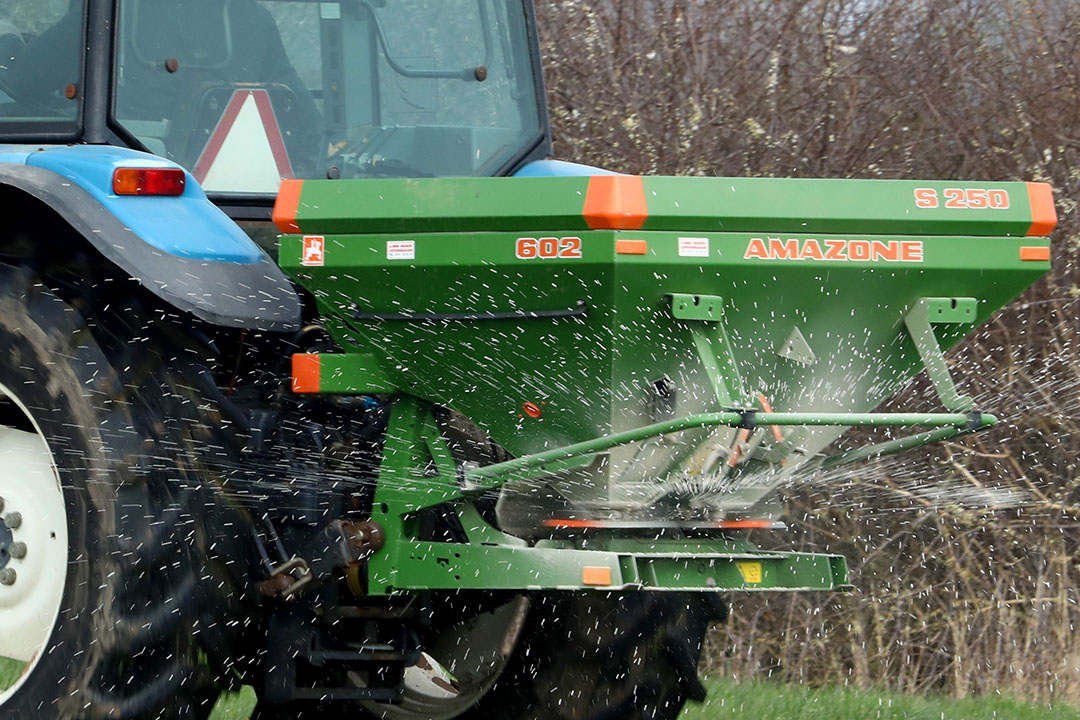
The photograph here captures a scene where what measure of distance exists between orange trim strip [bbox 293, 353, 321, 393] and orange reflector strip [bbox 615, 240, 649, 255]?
2.68 ft

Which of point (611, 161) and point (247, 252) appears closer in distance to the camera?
point (247, 252)

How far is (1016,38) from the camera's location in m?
6.62

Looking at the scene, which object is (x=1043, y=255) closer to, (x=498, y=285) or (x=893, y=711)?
(x=498, y=285)

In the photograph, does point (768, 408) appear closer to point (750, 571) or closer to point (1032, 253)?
point (750, 571)

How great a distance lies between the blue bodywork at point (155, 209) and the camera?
3166 millimetres

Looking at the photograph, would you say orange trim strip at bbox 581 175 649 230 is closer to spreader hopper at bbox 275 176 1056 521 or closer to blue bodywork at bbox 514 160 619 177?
spreader hopper at bbox 275 176 1056 521

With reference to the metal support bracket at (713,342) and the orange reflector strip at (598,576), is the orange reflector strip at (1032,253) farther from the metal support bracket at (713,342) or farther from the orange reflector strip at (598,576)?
the orange reflector strip at (598,576)

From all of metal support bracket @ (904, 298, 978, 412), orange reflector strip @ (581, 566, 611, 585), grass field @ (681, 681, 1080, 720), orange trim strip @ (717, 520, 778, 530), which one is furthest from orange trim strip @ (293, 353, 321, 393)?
grass field @ (681, 681, 1080, 720)

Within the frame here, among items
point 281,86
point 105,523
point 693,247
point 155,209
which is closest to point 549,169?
point 281,86

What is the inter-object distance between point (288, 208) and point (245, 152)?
0.67 meters

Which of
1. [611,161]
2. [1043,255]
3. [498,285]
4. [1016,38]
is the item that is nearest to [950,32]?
[1016,38]

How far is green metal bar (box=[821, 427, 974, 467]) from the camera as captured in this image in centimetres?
324

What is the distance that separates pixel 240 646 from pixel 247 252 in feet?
2.98

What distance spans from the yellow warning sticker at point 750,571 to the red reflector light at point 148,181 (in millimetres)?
1467
